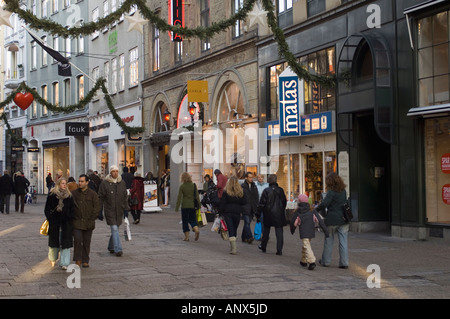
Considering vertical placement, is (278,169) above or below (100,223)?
above

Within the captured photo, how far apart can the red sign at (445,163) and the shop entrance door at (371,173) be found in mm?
3325

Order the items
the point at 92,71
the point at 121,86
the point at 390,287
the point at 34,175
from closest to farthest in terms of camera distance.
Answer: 1. the point at 390,287
2. the point at 121,86
3. the point at 92,71
4. the point at 34,175

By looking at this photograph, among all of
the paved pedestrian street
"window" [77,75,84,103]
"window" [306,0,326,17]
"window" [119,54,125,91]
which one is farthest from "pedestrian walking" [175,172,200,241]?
"window" [77,75,84,103]

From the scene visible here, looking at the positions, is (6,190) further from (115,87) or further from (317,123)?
(317,123)

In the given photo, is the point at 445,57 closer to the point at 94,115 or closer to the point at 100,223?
the point at 100,223

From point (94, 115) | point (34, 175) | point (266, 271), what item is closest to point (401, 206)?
point (266, 271)

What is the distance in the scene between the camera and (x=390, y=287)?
1045cm

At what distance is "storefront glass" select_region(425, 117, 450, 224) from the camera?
53.7 feet

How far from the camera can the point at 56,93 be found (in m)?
50.2

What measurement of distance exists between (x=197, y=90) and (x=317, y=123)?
7396 millimetres

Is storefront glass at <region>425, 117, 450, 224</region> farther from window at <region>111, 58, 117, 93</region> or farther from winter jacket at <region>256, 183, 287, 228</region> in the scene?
window at <region>111, 58, 117, 93</region>

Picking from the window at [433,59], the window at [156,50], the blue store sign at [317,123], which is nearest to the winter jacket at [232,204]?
the window at [433,59]

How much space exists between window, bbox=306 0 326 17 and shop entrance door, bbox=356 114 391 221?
3.88m

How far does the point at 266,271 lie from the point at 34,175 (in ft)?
149
